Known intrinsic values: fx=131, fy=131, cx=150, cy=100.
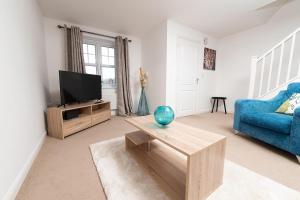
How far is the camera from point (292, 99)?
1871 mm

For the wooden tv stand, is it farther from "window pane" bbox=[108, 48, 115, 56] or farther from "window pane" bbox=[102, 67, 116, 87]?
"window pane" bbox=[108, 48, 115, 56]

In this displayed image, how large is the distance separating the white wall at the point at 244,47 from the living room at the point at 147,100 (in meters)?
0.02

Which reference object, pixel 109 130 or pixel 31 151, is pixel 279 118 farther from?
pixel 31 151

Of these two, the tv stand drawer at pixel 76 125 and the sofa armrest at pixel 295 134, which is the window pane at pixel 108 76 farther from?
the sofa armrest at pixel 295 134

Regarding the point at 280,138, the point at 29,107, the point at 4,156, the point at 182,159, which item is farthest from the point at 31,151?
the point at 280,138

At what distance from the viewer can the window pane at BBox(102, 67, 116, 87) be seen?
348cm

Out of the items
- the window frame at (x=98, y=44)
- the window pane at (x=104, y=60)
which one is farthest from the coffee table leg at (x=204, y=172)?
the window pane at (x=104, y=60)

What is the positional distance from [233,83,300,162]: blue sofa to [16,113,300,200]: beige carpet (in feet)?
0.51

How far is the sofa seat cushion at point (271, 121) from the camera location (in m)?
1.51

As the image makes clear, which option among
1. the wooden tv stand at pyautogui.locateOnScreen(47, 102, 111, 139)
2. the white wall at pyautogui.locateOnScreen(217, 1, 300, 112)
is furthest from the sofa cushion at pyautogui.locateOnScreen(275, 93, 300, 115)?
the wooden tv stand at pyautogui.locateOnScreen(47, 102, 111, 139)

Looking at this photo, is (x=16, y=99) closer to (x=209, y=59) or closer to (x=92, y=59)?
(x=92, y=59)

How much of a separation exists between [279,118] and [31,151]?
296 cm

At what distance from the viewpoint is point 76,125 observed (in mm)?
2268

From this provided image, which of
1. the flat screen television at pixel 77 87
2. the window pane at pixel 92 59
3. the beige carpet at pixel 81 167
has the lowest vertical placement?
Result: the beige carpet at pixel 81 167
